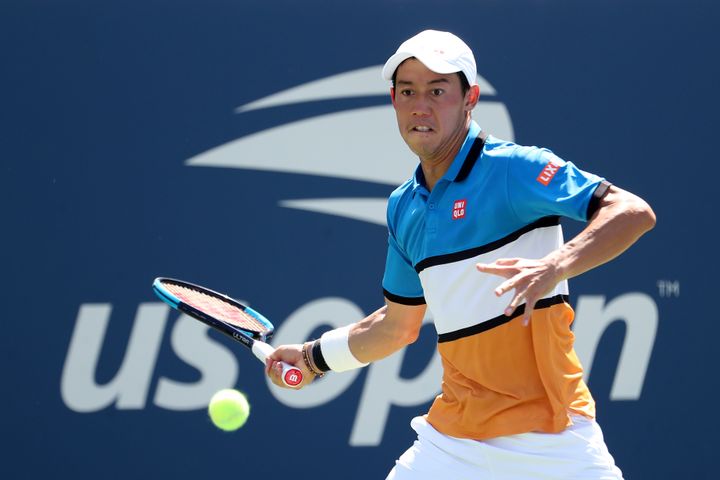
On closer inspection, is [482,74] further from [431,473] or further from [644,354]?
[431,473]

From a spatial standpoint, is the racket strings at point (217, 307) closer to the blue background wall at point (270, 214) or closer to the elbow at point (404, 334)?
the elbow at point (404, 334)

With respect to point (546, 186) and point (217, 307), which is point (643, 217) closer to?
point (546, 186)

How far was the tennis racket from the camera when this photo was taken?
3871 millimetres

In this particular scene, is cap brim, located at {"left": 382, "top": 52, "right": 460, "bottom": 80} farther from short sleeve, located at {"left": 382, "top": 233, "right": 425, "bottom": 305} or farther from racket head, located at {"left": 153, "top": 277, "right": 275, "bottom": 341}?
racket head, located at {"left": 153, "top": 277, "right": 275, "bottom": 341}

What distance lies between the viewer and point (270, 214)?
17.5 ft

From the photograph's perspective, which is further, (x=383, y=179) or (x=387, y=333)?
(x=383, y=179)

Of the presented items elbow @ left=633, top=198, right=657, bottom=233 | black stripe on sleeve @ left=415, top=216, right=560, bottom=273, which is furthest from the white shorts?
elbow @ left=633, top=198, right=657, bottom=233

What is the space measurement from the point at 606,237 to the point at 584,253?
0.07 metres

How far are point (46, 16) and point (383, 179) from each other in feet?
5.75

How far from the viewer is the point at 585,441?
3104 millimetres

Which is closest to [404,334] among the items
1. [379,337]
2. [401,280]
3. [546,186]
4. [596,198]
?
[379,337]

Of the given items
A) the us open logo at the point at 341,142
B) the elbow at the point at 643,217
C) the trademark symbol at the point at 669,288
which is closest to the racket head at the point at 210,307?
the us open logo at the point at 341,142

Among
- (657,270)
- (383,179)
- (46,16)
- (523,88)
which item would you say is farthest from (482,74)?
(46,16)

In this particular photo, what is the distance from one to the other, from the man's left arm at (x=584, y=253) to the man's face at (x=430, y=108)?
24.0 inches
